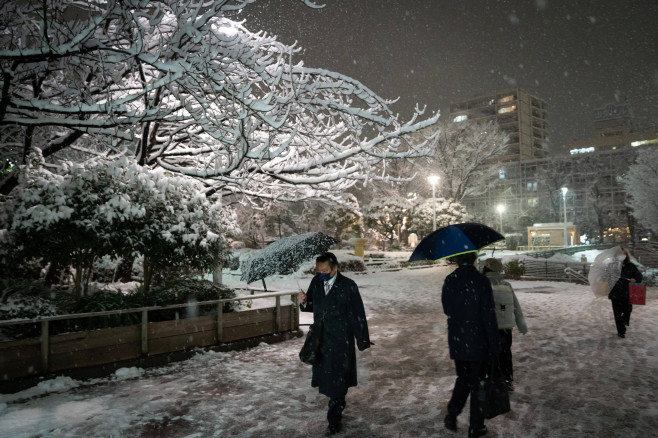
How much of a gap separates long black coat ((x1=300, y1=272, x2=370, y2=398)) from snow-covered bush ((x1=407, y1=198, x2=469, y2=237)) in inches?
1228

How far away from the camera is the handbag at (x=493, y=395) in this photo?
3.93m

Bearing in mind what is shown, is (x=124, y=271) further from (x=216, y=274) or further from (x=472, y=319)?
(x=472, y=319)

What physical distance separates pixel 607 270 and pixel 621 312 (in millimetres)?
1221

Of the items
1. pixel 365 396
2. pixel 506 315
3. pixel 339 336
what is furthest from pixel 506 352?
pixel 339 336

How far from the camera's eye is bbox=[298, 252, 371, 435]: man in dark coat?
426 centimetres

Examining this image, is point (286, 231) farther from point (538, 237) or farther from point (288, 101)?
point (288, 101)

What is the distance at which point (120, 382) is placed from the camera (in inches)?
235

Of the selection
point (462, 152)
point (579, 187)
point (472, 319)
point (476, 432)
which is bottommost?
point (476, 432)

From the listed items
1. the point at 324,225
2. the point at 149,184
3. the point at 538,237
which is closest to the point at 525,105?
the point at 538,237

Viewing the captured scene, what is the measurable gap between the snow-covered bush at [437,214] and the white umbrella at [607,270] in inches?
960

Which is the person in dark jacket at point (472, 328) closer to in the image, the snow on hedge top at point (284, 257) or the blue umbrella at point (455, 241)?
the blue umbrella at point (455, 241)

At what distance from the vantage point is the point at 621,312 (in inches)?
329

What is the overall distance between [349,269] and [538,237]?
91.9 ft

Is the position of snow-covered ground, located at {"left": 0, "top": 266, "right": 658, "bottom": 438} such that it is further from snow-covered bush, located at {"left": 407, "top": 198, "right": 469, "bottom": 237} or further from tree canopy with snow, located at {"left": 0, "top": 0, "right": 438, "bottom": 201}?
snow-covered bush, located at {"left": 407, "top": 198, "right": 469, "bottom": 237}
